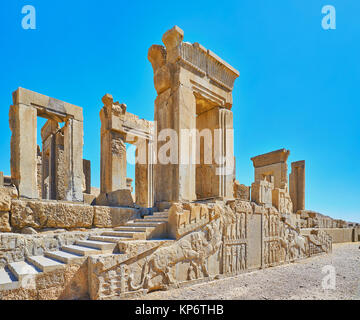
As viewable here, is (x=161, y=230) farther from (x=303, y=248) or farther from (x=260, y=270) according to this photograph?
(x=303, y=248)

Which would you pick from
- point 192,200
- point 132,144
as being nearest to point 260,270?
point 192,200

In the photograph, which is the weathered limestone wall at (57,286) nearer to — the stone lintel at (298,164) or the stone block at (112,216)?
the stone block at (112,216)

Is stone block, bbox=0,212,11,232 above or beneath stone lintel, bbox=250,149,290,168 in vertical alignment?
beneath

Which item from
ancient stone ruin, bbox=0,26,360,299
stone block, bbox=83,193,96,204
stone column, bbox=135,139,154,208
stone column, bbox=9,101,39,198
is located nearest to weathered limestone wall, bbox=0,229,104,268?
ancient stone ruin, bbox=0,26,360,299

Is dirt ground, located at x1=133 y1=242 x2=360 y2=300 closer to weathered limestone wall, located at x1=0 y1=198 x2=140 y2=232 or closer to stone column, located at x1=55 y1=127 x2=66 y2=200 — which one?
weathered limestone wall, located at x1=0 y1=198 x2=140 y2=232

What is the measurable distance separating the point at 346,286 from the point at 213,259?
2.58 meters

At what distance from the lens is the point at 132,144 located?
1060cm

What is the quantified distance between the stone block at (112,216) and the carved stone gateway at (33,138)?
149 cm

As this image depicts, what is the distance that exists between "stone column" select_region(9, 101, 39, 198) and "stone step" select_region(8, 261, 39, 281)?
6.79ft

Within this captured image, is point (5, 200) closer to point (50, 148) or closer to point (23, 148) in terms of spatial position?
point (23, 148)

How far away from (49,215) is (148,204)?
583cm

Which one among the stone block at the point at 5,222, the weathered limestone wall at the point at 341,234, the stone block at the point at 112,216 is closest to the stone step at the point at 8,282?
the stone block at the point at 5,222

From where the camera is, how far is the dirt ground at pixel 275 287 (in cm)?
411

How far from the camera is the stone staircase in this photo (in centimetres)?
334
